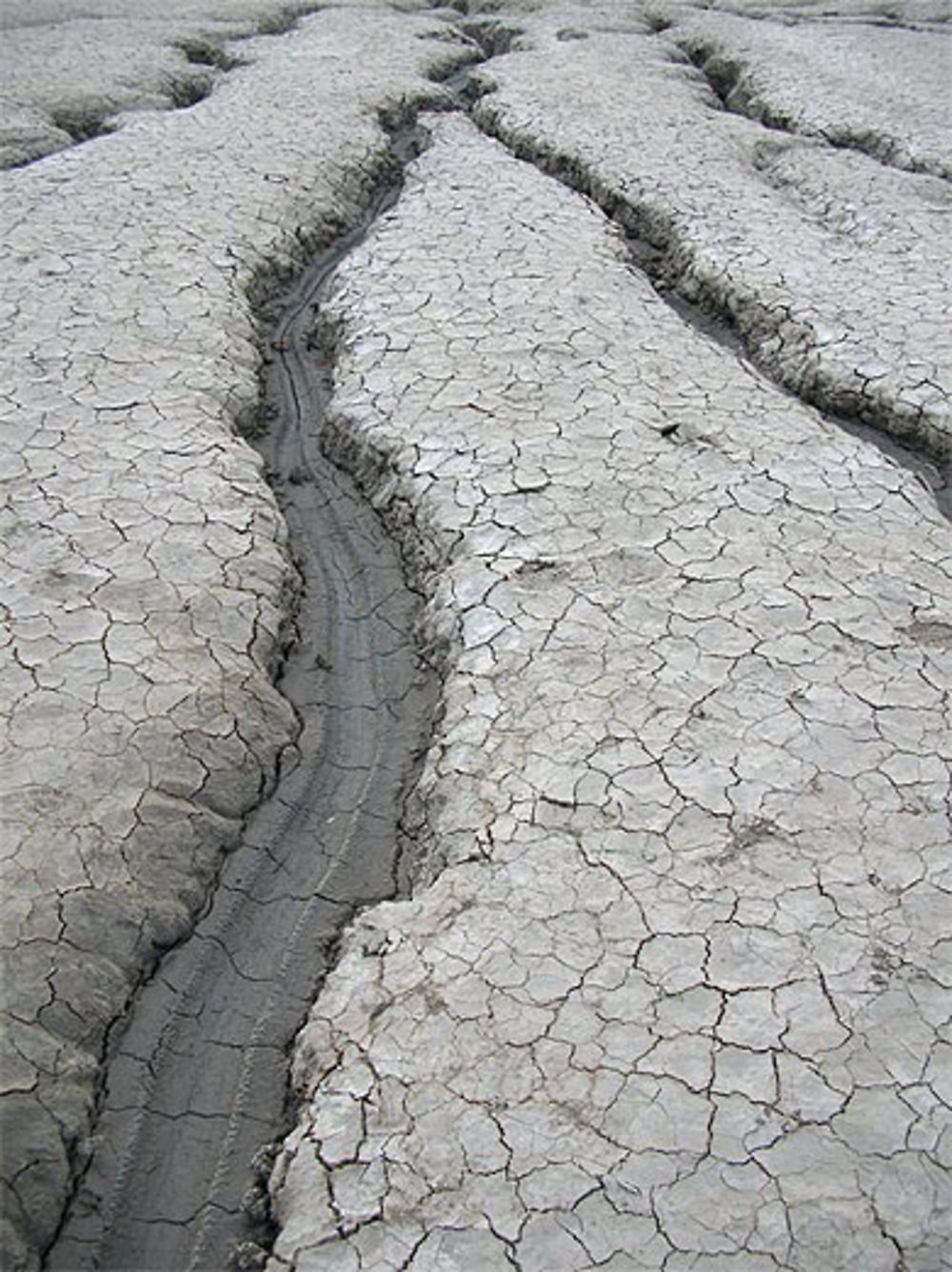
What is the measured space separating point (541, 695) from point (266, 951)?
0.98m

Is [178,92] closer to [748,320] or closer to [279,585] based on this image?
[748,320]

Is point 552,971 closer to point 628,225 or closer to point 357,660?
point 357,660

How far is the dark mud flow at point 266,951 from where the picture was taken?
214 cm

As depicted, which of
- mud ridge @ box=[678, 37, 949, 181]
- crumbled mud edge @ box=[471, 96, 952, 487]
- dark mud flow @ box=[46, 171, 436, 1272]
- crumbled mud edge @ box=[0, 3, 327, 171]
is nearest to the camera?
dark mud flow @ box=[46, 171, 436, 1272]

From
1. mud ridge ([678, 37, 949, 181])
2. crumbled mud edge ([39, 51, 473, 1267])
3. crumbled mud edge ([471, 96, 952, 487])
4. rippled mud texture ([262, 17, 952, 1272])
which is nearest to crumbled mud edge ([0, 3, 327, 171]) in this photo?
crumbled mud edge ([39, 51, 473, 1267])

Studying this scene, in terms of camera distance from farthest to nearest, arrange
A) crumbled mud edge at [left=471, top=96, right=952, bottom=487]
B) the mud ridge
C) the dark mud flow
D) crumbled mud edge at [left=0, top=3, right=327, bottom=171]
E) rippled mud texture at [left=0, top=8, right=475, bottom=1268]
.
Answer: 1. the mud ridge
2. crumbled mud edge at [left=0, top=3, right=327, bottom=171]
3. crumbled mud edge at [left=471, top=96, right=952, bottom=487]
4. rippled mud texture at [left=0, top=8, right=475, bottom=1268]
5. the dark mud flow

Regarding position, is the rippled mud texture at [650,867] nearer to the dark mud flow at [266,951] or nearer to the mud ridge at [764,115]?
the dark mud flow at [266,951]

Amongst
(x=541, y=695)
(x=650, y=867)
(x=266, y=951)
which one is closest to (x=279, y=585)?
(x=541, y=695)

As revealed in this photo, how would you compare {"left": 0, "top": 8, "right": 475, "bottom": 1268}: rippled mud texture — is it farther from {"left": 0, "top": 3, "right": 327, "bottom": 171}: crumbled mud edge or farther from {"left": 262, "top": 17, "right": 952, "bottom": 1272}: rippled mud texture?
{"left": 0, "top": 3, "right": 327, "bottom": 171}: crumbled mud edge


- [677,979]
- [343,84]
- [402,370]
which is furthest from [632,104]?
[677,979]

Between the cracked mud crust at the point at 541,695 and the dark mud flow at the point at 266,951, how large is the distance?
6 cm

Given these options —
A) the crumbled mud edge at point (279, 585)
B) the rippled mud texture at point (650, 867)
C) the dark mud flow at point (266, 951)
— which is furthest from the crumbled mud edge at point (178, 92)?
the dark mud flow at point (266, 951)

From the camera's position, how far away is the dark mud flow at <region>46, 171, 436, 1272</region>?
2137 mm

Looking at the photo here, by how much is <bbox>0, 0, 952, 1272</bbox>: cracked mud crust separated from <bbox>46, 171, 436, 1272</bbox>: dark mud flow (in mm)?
62
